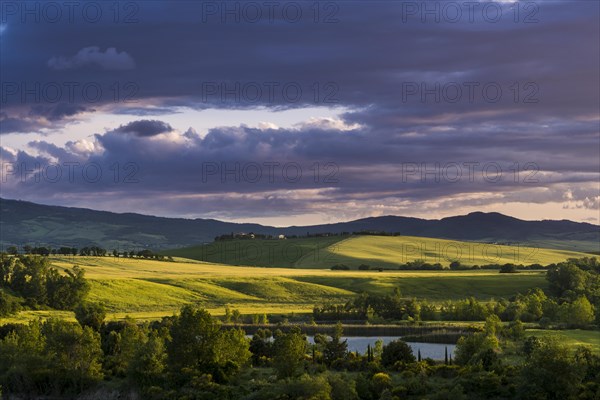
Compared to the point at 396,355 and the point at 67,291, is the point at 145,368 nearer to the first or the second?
the point at 396,355

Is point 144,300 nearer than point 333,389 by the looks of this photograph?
No

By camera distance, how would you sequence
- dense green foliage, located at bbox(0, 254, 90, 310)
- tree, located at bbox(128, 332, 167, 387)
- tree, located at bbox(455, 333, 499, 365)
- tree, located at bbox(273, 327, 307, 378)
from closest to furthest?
1. tree, located at bbox(128, 332, 167, 387)
2. tree, located at bbox(273, 327, 307, 378)
3. tree, located at bbox(455, 333, 499, 365)
4. dense green foliage, located at bbox(0, 254, 90, 310)

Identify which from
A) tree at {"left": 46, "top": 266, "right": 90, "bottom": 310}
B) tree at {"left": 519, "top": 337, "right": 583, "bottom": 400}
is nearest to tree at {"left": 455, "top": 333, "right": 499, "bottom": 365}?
tree at {"left": 519, "top": 337, "right": 583, "bottom": 400}

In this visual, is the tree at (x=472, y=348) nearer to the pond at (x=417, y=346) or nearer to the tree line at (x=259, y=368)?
the tree line at (x=259, y=368)

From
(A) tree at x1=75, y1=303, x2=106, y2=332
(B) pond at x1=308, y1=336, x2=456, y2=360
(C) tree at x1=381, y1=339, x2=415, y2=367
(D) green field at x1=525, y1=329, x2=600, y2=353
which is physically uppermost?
(A) tree at x1=75, y1=303, x2=106, y2=332

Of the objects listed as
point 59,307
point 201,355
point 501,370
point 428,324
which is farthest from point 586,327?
point 59,307

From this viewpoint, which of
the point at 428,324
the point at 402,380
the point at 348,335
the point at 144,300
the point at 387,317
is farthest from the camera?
the point at 144,300

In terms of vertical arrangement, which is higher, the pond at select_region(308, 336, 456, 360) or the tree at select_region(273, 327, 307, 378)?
the tree at select_region(273, 327, 307, 378)

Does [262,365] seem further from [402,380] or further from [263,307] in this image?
[263,307]

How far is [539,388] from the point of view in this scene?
8575cm

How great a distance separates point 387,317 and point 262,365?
7246 cm

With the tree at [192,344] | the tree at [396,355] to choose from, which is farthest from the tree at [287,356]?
the tree at [396,355]

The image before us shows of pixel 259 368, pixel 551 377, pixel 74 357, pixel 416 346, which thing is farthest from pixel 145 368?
pixel 416 346

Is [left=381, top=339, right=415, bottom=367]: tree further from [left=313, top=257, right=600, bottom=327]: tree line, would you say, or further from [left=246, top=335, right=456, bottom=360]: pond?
[left=313, top=257, right=600, bottom=327]: tree line
